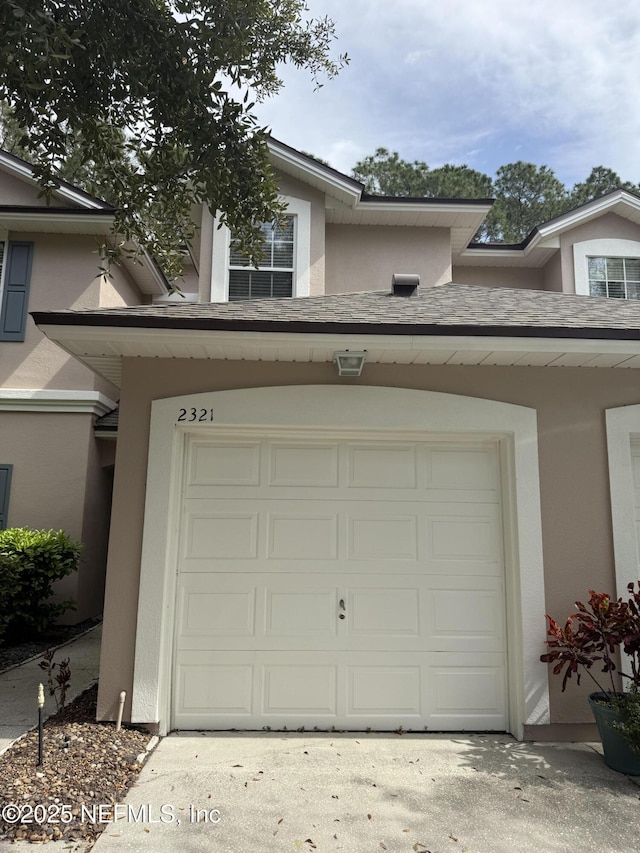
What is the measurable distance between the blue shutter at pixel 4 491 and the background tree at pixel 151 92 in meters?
6.14

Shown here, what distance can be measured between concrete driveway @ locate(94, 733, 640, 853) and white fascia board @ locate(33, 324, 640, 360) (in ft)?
10.9

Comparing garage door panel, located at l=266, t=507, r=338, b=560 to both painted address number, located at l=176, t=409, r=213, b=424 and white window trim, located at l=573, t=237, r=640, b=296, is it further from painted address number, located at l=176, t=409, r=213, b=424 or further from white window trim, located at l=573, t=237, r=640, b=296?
white window trim, located at l=573, t=237, r=640, b=296

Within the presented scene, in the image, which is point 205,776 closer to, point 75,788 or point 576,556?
point 75,788

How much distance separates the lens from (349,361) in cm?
547

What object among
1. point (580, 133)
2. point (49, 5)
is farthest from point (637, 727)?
point (580, 133)

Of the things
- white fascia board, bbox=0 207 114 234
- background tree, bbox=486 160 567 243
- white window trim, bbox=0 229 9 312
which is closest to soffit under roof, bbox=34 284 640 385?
white fascia board, bbox=0 207 114 234

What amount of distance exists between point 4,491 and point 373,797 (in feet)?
27.2

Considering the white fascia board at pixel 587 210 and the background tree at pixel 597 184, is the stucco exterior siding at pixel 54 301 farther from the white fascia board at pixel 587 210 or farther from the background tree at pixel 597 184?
the background tree at pixel 597 184

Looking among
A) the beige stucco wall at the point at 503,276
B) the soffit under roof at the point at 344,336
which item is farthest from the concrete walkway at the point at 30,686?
the beige stucco wall at the point at 503,276

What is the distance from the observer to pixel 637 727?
443 cm

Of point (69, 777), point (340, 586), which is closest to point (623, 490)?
point (340, 586)

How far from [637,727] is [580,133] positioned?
8.46 meters

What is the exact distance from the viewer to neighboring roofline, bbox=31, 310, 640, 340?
5.18 meters

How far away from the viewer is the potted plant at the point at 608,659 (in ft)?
15.0
